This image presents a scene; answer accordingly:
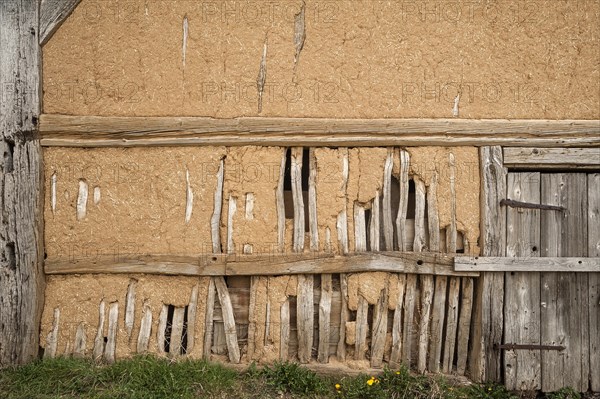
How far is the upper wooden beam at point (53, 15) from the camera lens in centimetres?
418

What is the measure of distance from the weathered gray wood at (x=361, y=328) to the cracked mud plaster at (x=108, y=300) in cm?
139

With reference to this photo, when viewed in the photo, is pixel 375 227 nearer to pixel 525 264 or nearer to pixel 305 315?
pixel 305 315

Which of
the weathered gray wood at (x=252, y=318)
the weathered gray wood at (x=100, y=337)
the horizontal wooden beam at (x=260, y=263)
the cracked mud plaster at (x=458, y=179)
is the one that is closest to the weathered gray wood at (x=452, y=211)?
the cracked mud plaster at (x=458, y=179)

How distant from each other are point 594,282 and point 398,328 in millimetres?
1822

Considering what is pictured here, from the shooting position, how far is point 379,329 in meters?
4.24

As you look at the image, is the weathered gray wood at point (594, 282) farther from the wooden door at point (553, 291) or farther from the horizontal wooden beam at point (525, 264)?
the horizontal wooden beam at point (525, 264)

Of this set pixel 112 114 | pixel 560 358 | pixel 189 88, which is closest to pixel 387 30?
pixel 189 88

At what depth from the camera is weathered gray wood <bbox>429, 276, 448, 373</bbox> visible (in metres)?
4.24

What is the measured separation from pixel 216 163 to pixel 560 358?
3.57m

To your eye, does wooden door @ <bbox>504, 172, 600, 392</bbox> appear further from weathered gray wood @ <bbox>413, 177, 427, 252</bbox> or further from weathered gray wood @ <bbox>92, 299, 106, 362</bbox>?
weathered gray wood @ <bbox>92, 299, 106, 362</bbox>

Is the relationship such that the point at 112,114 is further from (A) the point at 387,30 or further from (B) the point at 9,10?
(A) the point at 387,30

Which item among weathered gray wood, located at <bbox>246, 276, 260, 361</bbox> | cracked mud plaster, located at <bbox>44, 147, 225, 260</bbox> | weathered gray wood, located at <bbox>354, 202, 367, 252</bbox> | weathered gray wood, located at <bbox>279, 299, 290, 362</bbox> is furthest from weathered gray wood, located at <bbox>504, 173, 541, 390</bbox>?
cracked mud plaster, located at <bbox>44, 147, 225, 260</bbox>

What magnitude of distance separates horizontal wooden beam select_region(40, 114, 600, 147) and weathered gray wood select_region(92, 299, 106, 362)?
1468mm

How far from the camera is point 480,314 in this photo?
425cm
